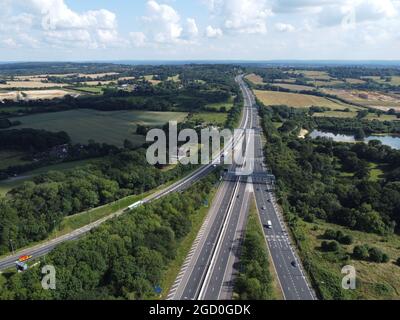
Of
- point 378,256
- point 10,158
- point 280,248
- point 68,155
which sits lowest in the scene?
point 280,248

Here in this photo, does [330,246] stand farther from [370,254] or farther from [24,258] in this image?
[24,258]

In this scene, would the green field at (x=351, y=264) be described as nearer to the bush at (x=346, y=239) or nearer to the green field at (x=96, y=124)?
the bush at (x=346, y=239)

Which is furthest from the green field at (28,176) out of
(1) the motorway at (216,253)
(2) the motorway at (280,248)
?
(2) the motorway at (280,248)

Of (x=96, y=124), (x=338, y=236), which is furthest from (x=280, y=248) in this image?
(x=96, y=124)
